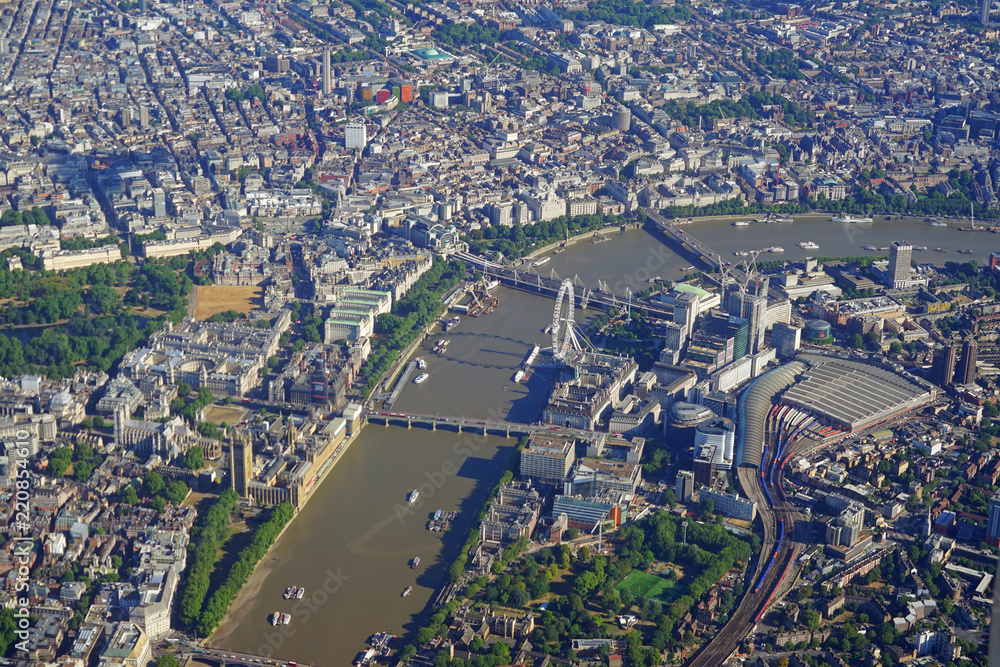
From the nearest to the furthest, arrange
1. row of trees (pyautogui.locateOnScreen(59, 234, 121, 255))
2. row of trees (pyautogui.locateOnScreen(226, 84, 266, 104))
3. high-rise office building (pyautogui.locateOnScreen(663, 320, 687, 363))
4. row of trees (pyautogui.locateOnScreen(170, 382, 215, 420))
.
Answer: row of trees (pyautogui.locateOnScreen(170, 382, 215, 420))
high-rise office building (pyautogui.locateOnScreen(663, 320, 687, 363))
row of trees (pyautogui.locateOnScreen(59, 234, 121, 255))
row of trees (pyautogui.locateOnScreen(226, 84, 266, 104))

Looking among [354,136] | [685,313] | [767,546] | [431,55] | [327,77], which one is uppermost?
[431,55]

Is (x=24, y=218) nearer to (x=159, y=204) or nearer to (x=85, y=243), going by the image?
(x=85, y=243)

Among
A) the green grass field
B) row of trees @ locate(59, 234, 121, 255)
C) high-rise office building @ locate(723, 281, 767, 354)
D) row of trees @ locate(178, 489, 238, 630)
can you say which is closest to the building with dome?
row of trees @ locate(59, 234, 121, 255)

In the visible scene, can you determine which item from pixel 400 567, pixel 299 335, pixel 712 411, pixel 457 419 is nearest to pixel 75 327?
pixel 299 335

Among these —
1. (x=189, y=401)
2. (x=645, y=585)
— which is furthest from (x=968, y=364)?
(x=189, y=401)

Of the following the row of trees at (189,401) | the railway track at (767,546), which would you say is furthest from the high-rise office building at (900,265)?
the row of trees at (189,401)

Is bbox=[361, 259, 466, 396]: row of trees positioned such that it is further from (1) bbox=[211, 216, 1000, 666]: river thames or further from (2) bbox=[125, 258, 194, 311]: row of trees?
(2) bbox=[125, 258, 194, 311]: row of trees
